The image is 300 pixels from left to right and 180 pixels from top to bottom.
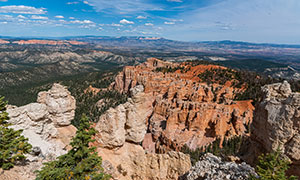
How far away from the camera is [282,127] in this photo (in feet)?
31.8

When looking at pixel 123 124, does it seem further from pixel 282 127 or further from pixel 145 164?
pixel 282 127

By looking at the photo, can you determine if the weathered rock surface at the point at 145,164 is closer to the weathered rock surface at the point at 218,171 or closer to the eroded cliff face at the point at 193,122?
the weathered rock surface at the point at 218,171

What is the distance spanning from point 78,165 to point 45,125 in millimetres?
7265

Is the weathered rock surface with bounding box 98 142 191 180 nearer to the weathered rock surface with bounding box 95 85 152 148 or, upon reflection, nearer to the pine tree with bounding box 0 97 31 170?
the weathered rock surface with bounding box 95 85 152 148

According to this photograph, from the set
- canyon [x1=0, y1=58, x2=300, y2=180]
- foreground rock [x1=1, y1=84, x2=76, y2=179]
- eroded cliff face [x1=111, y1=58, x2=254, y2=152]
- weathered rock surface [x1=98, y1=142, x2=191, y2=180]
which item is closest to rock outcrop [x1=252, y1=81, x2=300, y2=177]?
canyon [x1=0, y1=58, x2=300, y2=180]

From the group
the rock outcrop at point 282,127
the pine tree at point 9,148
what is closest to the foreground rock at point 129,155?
the pine tree at point 9,148

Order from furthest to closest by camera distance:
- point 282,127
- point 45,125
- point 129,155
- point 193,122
Result: point 193,122 → point 45,125 → point 129,155 → point 282,127

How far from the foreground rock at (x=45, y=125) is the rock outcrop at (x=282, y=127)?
1463 cm

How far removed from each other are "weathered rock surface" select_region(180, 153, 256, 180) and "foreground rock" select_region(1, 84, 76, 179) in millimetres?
10223

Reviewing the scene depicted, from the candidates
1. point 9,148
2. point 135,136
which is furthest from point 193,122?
point 9,148

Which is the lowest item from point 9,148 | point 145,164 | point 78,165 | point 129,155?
point 145,164

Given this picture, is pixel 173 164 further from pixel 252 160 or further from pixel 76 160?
pixel 76 160

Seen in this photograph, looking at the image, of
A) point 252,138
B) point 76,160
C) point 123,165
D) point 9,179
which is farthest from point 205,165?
point 9,179

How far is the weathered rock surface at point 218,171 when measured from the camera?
350 inches
